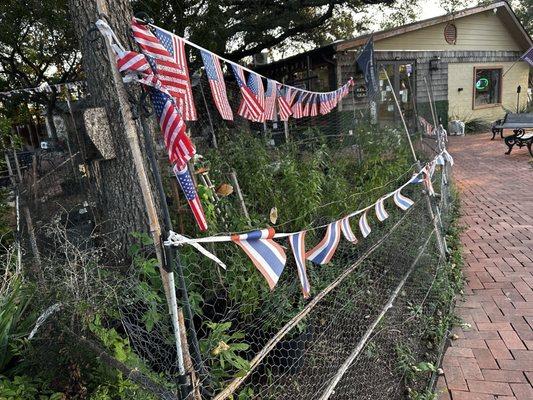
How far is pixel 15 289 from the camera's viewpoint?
2.14m

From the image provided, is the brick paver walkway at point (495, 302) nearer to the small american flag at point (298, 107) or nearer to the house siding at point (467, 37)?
the small american flag at point (298, 107)

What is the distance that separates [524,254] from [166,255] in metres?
4.50

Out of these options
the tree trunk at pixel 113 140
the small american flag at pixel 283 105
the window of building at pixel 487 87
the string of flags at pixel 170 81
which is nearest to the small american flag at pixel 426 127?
the small american flag at pixel 283 105

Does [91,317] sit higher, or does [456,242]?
[91,317]

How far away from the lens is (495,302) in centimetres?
355

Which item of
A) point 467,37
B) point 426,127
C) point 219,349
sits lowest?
point 219,349

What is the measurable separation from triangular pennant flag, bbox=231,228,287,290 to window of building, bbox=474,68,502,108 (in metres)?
17.8

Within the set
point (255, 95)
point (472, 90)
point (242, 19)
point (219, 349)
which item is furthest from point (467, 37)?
point (219, 349)

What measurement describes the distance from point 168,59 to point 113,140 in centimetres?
95

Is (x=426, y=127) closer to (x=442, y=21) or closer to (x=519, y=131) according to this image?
(x=519, y=131)

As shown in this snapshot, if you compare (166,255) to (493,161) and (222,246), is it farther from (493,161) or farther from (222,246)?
(493,161)

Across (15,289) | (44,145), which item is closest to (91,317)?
(15,289)

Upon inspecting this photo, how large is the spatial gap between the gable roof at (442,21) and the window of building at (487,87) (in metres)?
1.55

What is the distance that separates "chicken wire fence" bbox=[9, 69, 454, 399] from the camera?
190 centimetres
